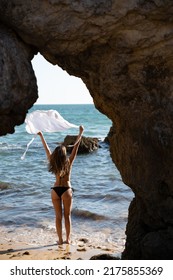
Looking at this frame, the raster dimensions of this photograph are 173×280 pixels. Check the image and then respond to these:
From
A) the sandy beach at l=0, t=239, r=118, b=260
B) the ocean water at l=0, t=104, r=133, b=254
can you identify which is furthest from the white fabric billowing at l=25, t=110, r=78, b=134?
the ocean water at l=0, t=104, r=133, b=254

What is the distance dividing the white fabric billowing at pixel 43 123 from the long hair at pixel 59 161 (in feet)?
2.16

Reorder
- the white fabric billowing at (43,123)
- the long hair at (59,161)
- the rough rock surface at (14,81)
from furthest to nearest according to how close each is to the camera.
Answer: the long hair at (59,161) → the white fabric billowing at (43,123) → the rough rock surface at (14,81)

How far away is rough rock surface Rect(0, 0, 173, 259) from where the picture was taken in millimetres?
5719

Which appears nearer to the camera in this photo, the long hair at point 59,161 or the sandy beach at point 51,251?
the long hair at point 59,161

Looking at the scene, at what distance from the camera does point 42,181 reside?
1577 cm

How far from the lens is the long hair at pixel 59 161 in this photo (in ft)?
24.3

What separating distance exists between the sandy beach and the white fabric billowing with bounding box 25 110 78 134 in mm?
2199

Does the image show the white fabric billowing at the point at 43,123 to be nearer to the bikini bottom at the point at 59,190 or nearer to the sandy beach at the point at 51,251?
the bikini bottom at the point at 59,190

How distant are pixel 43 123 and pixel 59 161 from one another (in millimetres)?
896

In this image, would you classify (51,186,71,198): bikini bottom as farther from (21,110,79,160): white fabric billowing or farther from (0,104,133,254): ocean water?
(0,104,133,254): ocean water

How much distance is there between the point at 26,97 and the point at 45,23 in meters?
0.91

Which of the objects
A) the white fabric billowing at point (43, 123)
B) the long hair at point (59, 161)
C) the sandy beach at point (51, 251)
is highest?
→ the white fabric billowing at point (43, 123)

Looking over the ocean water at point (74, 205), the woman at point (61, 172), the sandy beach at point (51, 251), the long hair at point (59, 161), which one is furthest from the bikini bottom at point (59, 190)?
the ocean water at point (74, 205)

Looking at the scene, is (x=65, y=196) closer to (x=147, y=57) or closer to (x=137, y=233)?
(x=137, y=233)
